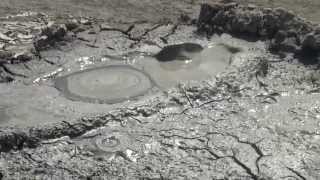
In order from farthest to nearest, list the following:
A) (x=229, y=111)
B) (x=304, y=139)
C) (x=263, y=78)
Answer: (x=263, y=78) → (x=229, y=111) → (x=304, y=139)

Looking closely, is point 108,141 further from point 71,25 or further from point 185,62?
point 71,25

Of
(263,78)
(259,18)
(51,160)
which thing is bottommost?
(51,160)

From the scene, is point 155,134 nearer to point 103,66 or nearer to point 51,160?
point 51,160

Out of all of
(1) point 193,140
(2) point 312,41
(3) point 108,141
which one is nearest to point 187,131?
(1) point 193,140

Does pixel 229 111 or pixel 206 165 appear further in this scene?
pixel 229 111

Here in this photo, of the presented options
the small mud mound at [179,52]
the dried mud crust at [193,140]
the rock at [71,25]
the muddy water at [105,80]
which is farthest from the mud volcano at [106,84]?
the rock at [71,25]

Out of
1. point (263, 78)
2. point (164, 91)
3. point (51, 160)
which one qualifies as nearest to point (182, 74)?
point (164, 91)

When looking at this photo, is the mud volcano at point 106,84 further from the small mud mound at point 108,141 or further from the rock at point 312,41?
the rock at point 312,41
